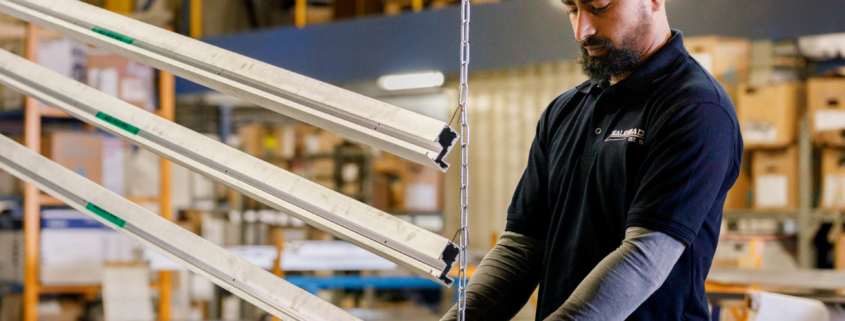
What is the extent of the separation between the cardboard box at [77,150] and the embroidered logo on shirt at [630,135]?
162 inches

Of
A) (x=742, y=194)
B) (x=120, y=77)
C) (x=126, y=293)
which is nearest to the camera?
(x=126, y=293)

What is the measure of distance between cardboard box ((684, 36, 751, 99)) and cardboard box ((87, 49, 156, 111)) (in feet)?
12.5

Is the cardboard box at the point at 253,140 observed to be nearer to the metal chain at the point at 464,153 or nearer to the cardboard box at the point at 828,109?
the cardboard box at the point at 828,109

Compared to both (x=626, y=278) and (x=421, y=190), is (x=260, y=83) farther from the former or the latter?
(x=421, y=190)

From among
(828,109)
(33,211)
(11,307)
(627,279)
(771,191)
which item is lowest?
(11,307)

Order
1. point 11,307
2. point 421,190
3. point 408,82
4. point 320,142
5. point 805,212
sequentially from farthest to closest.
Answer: point 408,82, point 320,142, point 421,190, point 805,212, point 11,307

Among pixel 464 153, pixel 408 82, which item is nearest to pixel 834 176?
pixel 464 153

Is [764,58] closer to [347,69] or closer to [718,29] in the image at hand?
[718,29]

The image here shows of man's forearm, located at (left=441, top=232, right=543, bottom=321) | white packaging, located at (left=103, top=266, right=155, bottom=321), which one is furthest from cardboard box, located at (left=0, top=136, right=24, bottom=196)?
man's forearm, located at (left=441, top=232, right=543, bottom=321)

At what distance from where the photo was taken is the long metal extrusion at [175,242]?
114 cm

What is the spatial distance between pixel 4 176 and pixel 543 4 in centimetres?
405

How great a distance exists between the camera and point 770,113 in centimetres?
498

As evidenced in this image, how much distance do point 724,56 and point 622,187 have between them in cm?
439

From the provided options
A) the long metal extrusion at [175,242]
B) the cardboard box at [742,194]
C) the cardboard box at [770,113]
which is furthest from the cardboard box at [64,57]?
the cardboard box at [742,194]
